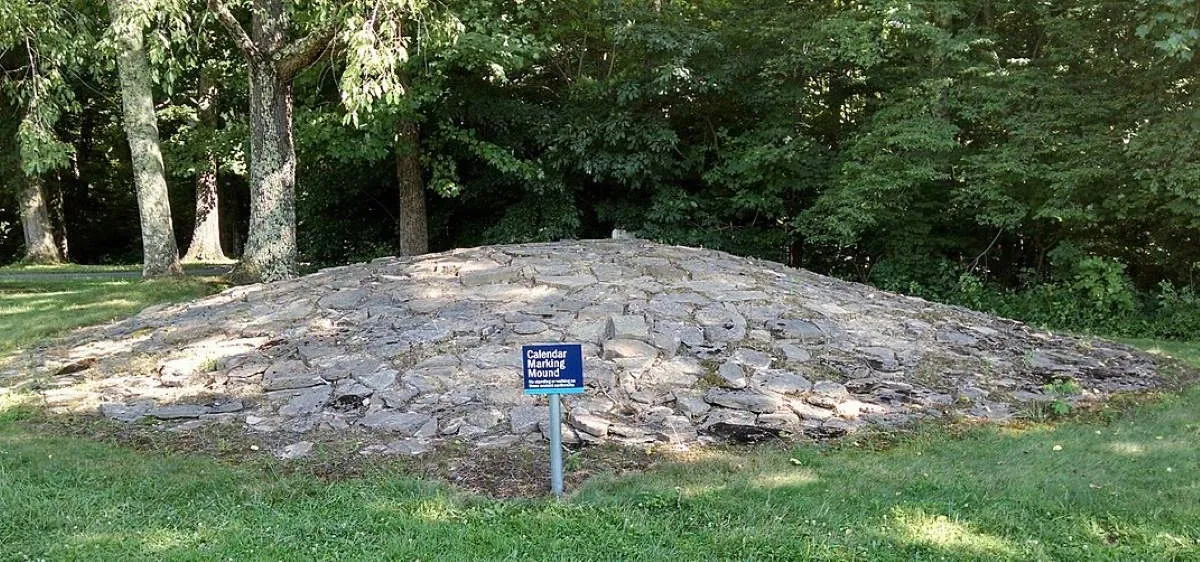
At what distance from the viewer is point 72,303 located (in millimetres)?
9523

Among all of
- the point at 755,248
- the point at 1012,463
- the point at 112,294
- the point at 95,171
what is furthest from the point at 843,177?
the point at 95,171

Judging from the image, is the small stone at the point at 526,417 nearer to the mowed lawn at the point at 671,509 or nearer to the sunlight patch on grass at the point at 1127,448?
the mowed lawn at the point at 671,509

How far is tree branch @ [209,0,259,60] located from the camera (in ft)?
28.2

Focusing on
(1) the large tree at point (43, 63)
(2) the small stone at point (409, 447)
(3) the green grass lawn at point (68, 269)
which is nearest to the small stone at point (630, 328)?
(2) the small stone at point (409, 447)

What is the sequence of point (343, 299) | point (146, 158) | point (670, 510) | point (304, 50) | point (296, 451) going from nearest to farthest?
point (670, 510) → point (296, 451) → point (343, 299) → point (304, 50) → point (146, 158)

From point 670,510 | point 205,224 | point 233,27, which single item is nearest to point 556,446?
point 670,510

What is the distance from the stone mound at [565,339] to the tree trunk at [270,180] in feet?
5.46


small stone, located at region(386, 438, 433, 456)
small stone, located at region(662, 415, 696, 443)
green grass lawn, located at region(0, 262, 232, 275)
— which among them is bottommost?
small stone, located at region(662, 415, 696, 443)

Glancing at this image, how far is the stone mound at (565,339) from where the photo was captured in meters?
5.00

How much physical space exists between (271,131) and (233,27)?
113 centimetres

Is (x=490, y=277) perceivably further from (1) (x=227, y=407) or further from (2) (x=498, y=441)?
(2) (x=498, y=441)

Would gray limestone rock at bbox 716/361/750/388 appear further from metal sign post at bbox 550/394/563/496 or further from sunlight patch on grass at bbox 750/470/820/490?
metal sign post at bbox 550/394/563/496

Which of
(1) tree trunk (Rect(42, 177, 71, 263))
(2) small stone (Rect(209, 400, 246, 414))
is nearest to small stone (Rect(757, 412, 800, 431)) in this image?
(2) small stone (Rect(209, 400, 246, 414))

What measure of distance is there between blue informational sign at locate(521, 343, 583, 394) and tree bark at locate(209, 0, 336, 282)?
20.7 feet
